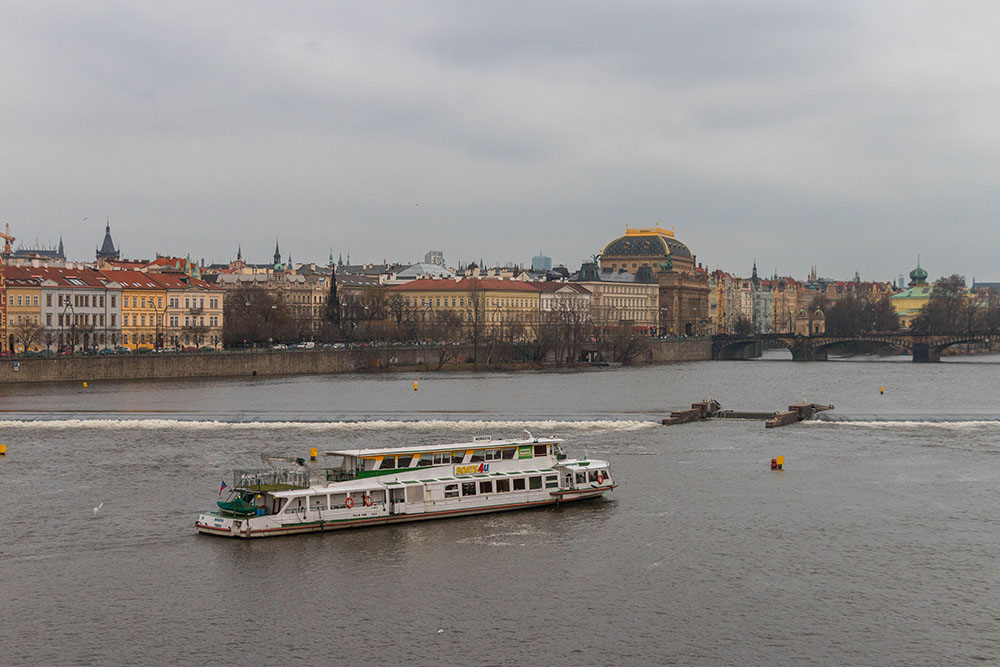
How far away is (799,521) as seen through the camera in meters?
36.0

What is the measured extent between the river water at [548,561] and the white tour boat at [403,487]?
1.81 ft

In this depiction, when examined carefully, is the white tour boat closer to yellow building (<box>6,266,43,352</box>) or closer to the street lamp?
yellow building (<box>6,266,43,352</box>)

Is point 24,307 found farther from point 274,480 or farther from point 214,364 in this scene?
point 274,480

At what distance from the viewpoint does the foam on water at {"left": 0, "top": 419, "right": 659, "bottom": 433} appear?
185 feet

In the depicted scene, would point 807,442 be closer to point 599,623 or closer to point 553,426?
point 553,426

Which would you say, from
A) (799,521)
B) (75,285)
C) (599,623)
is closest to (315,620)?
(599,623)

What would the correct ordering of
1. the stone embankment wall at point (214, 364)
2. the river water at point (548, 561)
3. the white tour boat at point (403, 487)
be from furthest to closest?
the stone embankment wall at point (214, 364)
the white tour boat at point (403, 487)
the river water at point (548, 561)

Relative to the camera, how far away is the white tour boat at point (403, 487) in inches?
1350

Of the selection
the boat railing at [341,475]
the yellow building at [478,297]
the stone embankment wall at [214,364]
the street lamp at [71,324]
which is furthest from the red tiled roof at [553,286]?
the boat railing at [341,475]

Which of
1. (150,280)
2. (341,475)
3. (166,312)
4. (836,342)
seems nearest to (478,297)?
(836,342)

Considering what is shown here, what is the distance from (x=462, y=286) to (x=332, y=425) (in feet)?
344

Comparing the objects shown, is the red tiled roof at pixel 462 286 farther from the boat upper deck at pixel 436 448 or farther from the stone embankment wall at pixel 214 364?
the boat upper deck at pixel 436 448

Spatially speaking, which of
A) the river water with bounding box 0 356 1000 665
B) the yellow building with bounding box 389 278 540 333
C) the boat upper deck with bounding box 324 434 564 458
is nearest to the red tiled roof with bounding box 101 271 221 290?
the yellow building with bounding box 389 278 540 333

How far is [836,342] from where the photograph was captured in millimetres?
141125
